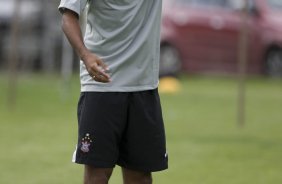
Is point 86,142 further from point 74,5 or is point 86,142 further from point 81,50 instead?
point 74,5

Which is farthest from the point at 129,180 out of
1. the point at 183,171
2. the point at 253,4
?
the point at 253,4

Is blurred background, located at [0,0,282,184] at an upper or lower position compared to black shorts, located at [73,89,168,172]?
lower

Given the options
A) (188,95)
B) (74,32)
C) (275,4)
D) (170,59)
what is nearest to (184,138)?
(188,95)

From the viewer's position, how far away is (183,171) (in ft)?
27.2

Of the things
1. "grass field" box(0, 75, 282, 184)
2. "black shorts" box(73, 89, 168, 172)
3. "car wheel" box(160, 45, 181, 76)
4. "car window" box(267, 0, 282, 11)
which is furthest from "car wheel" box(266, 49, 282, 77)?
"black shorts" box(73, 89, 168, 172)

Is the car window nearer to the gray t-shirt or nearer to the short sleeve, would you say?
the gray t-shirt

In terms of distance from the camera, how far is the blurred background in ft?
28.1

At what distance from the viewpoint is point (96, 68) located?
4.69 metres

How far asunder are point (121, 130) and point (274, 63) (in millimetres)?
14366

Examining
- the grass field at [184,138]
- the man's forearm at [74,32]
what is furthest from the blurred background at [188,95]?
the man's forearm at [74,32]

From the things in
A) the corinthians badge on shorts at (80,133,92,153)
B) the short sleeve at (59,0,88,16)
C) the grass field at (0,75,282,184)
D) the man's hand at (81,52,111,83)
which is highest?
the short sleeve at (59,0,88,16)

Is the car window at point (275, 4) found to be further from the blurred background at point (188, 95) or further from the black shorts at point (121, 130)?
the black shorts at point (121, 130)

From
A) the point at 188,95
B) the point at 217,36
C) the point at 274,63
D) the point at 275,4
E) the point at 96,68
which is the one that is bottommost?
the point at 188,95

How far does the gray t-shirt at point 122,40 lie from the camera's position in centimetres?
495
